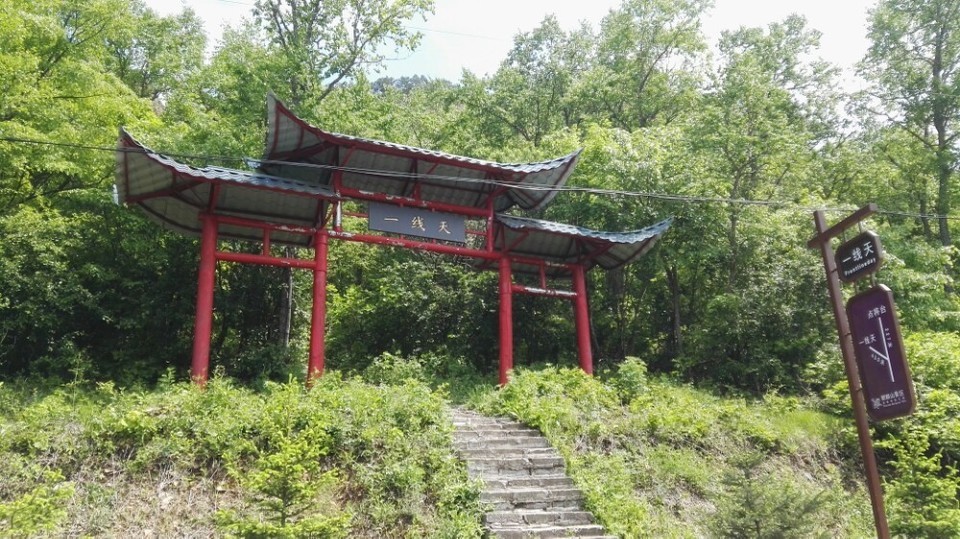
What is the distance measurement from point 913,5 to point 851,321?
59.2ft

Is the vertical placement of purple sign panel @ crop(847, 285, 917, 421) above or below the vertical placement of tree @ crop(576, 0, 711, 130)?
below

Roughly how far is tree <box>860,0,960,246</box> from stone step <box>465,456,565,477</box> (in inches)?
672

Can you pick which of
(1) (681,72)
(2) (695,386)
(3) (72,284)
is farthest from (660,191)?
(3) (72,284)

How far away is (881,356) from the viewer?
242 inches

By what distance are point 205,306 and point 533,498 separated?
223 inches

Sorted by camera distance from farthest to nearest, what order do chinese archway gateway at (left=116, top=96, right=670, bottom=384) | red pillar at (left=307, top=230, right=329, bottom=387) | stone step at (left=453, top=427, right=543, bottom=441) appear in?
red pillar at (left=307, top=230, right=329, bottom=387), chinese archway gateway at (left=116, top=96, right=670, bottom=384), stone step at (left=453, top=427, right=543, bottom=441)

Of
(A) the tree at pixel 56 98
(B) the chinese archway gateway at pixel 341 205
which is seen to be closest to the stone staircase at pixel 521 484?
(B) the chinese archway gateway at pixel 341 205

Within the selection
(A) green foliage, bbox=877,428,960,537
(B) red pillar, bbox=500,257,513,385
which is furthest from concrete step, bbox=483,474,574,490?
(A) green foliage, bbox=877,428,960,537

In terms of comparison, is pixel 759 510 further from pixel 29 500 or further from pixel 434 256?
pixel 434 256

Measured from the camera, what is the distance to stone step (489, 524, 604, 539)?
681 centimetres

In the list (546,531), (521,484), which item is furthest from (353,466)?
(546,531)

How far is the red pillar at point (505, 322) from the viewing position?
1165 centimetres

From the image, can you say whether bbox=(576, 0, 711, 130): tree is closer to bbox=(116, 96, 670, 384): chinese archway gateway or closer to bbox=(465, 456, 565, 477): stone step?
bbox=(116, 96, 670, 384): chinese archway gateway

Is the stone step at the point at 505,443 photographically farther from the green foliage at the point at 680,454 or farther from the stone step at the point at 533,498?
the stone step at the point at 533,498
